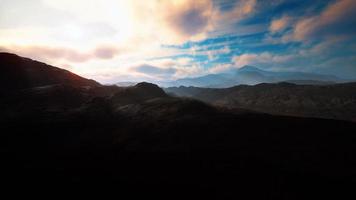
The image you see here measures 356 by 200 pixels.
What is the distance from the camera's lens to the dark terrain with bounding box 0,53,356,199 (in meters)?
14.8

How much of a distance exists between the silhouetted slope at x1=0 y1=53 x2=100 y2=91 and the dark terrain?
2839 centimetres

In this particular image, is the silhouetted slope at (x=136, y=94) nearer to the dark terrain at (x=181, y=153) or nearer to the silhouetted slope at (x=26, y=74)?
the dark terrain at (x=181, y=153)

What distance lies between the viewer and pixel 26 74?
65.7m

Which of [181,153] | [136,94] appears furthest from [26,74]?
[181,153]

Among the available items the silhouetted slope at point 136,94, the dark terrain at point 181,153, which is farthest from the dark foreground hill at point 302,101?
the dark terrain at point 181,153

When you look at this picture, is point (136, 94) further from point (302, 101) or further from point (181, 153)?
point (302, 101)

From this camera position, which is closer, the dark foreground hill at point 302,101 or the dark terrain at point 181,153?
the dark terrain at point 181,153

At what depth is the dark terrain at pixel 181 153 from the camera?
584 inches

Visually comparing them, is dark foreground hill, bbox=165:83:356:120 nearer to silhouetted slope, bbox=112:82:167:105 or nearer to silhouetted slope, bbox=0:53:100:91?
silhouetted slope, bbox=112:82:167:105

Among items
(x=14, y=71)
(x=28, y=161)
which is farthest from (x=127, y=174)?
(x=14, y=71)

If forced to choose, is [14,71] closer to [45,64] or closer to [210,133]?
[45,64]

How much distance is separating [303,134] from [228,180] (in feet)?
40.1

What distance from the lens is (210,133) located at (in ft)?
80.0

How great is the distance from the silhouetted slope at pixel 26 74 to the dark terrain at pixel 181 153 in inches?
1118
